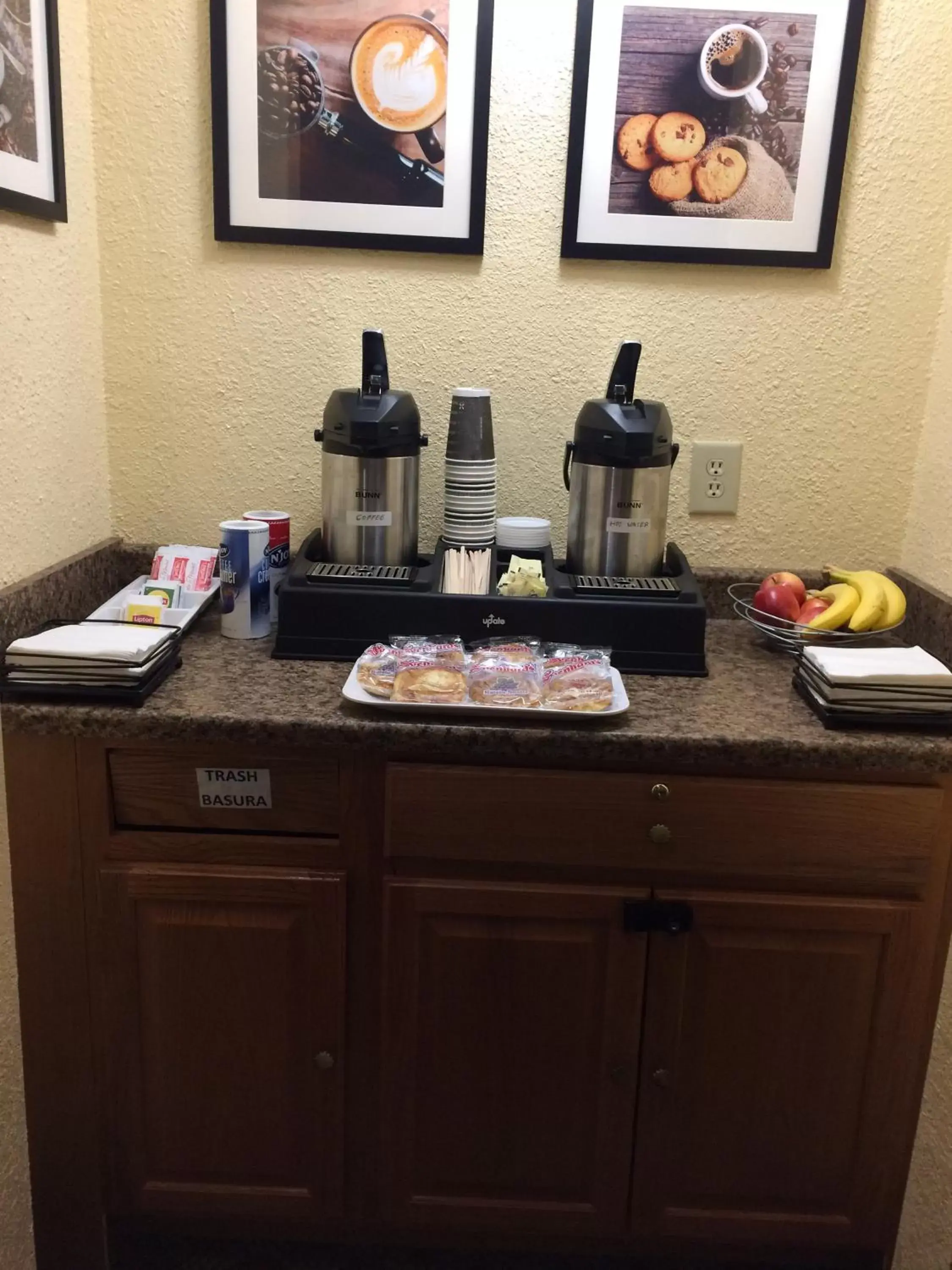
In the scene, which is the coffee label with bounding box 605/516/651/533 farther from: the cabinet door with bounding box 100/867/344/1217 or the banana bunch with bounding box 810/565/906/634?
the cabinet door with bounding box 100/867/344/1217

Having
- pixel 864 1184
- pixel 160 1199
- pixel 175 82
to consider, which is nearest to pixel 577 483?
pixel 175 82

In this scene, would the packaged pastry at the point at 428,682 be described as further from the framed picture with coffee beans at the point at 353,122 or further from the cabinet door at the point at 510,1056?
the framed picture with coffee beans at the point at 353,122

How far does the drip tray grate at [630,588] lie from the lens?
1.31 m

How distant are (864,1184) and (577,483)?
3.37ft

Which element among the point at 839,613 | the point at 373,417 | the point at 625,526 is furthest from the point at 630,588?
the point at 373,417

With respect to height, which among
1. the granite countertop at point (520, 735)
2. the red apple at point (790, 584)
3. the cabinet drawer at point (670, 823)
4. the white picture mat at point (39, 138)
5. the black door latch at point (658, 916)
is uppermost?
the white picture mat at point (39, 138)

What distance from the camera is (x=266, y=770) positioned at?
3.74 ft

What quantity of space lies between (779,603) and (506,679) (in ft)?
1.61

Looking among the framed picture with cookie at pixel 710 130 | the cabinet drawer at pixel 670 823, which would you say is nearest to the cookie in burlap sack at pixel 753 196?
the framed picture with cookie at pixel 710 130

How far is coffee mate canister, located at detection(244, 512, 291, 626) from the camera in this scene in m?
1.39

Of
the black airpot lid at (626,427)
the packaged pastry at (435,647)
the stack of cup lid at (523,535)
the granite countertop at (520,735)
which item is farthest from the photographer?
→ the stack of cup lid at (523,535)

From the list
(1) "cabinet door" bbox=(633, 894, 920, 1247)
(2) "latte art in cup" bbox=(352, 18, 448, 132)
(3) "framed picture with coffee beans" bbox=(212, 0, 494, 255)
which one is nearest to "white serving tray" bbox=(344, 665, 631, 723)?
(1) "cabinet door" bbox=(633, 894, 920, 1247)

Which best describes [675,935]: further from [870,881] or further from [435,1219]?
[435,1219]

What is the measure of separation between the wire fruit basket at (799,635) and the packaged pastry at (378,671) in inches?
21.4
